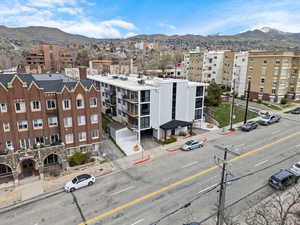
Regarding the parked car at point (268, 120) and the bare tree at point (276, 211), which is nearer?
the bare tree at point (276, 211)

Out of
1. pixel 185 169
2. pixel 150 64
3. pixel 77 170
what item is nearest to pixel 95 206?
pixel 77 170

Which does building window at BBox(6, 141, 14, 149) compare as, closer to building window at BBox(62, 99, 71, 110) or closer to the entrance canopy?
building window at BBox(62, 99, 71, 110)

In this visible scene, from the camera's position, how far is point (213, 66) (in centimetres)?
8262

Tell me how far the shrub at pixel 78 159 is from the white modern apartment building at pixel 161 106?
10712 millimetres

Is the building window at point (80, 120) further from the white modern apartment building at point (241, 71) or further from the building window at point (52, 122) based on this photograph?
the white modern apartment building at point (241, 71)

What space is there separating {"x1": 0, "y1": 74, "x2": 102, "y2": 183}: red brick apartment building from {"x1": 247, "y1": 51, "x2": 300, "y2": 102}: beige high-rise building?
5780 centimetres

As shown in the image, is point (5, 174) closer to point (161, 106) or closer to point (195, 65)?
point (161, 106)

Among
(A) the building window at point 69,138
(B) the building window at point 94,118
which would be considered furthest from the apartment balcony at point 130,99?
(A) the building window at point 69,138

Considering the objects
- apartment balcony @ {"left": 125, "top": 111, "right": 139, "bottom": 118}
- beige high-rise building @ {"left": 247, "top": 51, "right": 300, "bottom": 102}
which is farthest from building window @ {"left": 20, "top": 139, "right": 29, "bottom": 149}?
beige high-rise building @ {"left": 247, "top": 51, "right": 300, "bottom": 102}

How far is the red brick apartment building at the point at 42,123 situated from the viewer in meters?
25.0

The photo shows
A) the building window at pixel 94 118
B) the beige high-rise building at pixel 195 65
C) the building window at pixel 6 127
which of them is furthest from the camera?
the beige high-rise building at pixel 195 65

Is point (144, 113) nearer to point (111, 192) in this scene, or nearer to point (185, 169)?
point (185, 169)

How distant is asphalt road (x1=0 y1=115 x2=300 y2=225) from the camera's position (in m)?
18.2

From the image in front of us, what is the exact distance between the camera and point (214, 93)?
56.7 m
